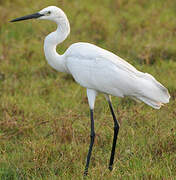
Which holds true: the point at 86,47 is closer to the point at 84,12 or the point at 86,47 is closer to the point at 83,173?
the point at 83,173

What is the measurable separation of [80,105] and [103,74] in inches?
61.0

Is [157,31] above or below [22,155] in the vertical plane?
below

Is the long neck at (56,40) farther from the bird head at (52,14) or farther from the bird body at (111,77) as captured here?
the bird body at (111,77)

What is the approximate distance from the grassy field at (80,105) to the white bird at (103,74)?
0.34m

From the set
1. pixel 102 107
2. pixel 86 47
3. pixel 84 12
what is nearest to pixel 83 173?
pixel 86 47

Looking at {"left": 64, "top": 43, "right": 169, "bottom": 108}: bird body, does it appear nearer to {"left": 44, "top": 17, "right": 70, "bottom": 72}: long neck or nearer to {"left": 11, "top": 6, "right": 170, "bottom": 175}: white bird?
{"left": 11, "top": 6, "right": 170, "bottom": 175}: white bird

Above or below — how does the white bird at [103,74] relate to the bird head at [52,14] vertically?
below

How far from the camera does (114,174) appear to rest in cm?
428

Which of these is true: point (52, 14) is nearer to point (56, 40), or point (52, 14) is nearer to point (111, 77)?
point (56, 40)

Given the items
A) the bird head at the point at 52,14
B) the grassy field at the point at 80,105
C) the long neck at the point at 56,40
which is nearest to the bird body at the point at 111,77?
the long neck at the point at 56,40

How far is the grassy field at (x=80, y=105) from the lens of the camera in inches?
179

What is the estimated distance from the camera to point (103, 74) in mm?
4586

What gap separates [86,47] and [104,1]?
5.32 meters

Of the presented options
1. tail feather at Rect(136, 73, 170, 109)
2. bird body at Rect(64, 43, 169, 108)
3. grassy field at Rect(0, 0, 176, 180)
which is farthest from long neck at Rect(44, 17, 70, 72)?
tail feather at Rect(136, 73, 170, 109)
